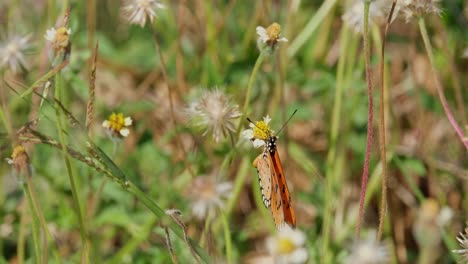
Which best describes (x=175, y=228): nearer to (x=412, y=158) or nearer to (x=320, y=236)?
(x=320, y=236)

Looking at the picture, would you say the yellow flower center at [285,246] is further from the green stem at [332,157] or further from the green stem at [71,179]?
the green stem at [332,157]

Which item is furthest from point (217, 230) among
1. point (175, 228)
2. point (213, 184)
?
point (213, 184)

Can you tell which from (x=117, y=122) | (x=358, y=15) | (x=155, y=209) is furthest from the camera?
(x=358, y=15)

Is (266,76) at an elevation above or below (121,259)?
above

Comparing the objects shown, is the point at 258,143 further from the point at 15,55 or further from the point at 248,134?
the point at 15,55

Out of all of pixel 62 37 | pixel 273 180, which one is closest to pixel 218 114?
pixel 273 180

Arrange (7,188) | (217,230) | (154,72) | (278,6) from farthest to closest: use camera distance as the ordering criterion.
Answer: (278,6) < (154,72) < (7,188) < (217,230)

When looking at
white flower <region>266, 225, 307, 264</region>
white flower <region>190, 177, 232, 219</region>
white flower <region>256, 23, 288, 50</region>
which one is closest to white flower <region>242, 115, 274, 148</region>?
white flower <region>256, 23, 288, 50</region>

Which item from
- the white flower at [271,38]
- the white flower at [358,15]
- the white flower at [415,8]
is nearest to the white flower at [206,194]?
the white flower at [271,38]
